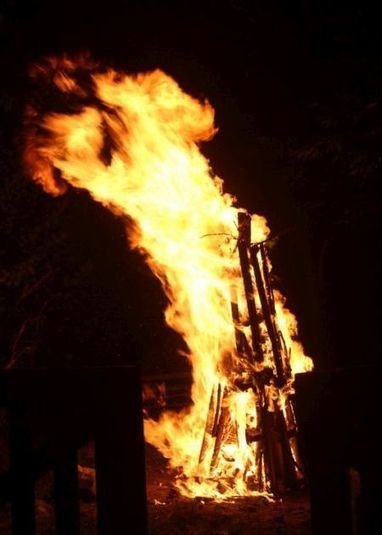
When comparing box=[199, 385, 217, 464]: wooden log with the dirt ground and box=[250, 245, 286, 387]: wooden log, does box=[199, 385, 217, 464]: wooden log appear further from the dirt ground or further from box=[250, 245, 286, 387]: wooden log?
box=[250, 245, 286, 387]: wooden log

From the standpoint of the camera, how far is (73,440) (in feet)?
7.82

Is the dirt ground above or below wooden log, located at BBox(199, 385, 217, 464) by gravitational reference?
below

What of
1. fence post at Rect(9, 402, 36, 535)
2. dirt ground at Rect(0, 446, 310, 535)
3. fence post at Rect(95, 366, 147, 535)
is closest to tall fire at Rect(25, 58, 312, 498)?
dirt ground at Rect(0, 446, 310, 535)

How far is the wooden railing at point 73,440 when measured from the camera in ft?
7.00

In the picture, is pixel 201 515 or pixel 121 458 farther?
pixel 201 515

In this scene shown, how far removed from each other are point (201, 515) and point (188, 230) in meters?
3.68

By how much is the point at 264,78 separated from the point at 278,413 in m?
5.40

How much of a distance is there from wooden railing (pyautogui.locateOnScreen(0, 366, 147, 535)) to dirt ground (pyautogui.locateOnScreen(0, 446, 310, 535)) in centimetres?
366

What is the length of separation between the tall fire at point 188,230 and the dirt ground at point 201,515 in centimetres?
77

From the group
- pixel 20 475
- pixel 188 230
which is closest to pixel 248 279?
pixel 188 230

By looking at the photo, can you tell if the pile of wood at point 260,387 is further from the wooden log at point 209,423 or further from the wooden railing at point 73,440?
the wooden railing at point 73,440

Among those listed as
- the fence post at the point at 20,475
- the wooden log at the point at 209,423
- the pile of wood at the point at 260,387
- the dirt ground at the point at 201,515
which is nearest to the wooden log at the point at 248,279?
the pile of wood at the point at 260,387

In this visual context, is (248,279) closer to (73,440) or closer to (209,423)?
(209,423)

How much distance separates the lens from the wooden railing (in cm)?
213
